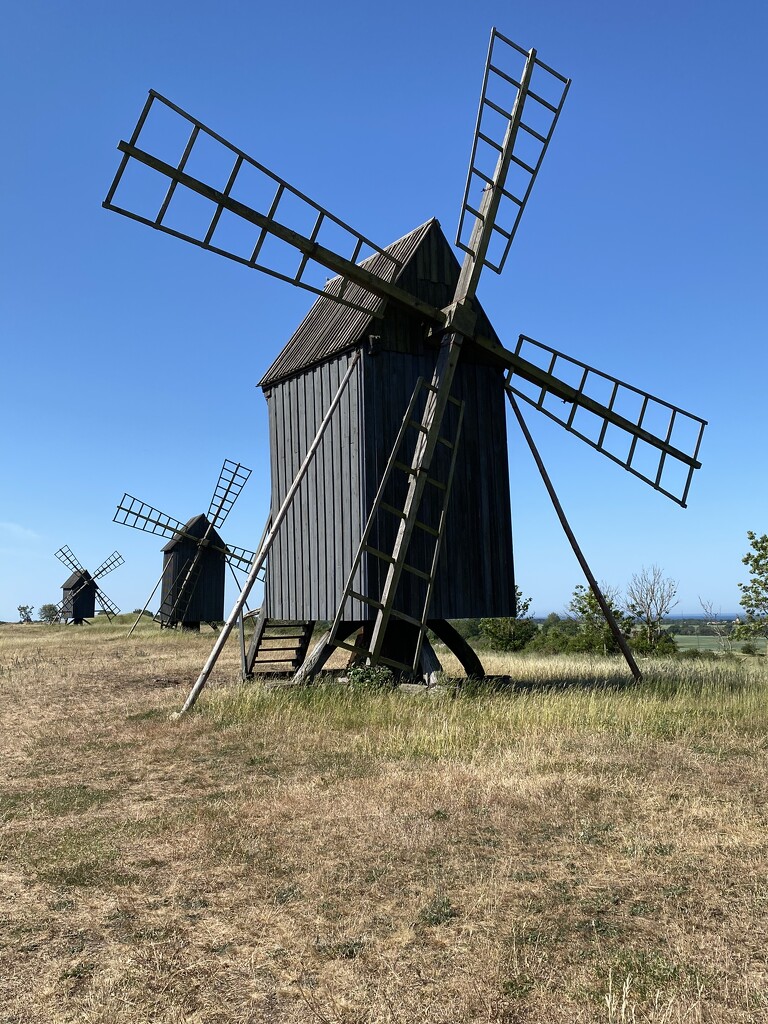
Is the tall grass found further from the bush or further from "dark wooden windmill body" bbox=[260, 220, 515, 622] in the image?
"dark wooden windmill body" bbox=[260, 220, 515, 622]

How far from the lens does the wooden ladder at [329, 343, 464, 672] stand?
1116 cm

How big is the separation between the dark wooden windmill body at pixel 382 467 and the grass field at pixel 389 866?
10.7 ft

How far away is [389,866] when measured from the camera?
5.11m

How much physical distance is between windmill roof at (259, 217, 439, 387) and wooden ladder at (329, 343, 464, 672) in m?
1.55

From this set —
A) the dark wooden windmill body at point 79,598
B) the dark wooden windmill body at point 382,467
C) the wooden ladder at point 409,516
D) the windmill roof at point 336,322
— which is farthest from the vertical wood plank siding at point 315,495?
the dark wooden windmill body at point 79,598

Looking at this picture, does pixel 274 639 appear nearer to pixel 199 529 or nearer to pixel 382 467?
pixel 382 467

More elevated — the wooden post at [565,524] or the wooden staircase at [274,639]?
the wooden post at [565,524]

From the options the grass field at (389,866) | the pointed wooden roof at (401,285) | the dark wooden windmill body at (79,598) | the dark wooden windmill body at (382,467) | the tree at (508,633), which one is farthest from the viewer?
the dark wooden windmill body at (79,598)

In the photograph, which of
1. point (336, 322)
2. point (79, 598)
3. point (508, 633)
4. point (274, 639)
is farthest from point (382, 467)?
point (79, 598)

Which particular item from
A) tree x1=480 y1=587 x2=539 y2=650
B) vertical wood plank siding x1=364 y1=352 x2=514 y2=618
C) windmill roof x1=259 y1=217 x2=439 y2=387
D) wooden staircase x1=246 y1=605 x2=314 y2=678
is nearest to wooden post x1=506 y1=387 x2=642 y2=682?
vertical wood plank siding x1=364 y1=352 x2=514 y2=618

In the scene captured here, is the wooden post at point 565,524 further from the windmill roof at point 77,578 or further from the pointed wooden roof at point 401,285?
the windmill roof at point 77,578

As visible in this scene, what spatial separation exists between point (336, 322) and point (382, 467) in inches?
119

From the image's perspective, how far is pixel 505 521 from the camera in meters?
14.0

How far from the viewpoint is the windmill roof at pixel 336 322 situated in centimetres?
1298
